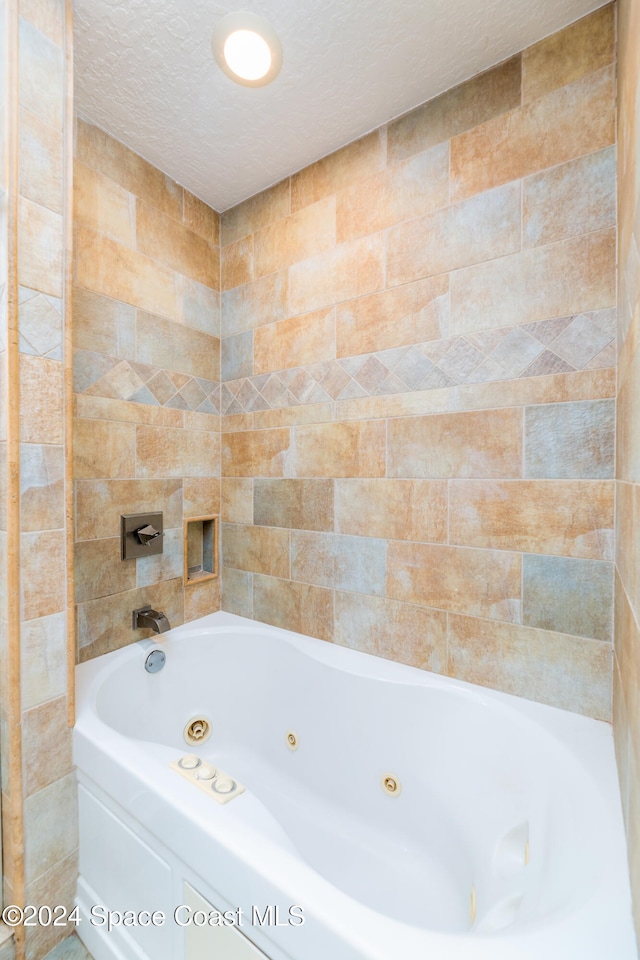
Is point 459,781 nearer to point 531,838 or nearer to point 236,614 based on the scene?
point 531,838

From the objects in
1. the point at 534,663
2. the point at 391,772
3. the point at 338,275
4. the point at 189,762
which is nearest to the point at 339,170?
the point at 338,275

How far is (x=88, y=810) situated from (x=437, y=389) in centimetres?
159

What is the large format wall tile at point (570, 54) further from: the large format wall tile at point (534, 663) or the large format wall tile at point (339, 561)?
the large format wall tile at point (534, 663)

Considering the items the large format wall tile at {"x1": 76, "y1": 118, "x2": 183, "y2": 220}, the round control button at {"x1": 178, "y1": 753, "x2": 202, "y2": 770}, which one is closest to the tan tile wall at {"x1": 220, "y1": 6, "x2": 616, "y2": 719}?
the large format wall tile at {"x1": 76, "y1": 118, "x2": 183, "y2": 220}

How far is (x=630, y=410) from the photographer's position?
0.81 m

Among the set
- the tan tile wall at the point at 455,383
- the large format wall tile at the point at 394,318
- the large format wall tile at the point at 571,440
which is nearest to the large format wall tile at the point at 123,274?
the tan tile wall at the point at 455,383

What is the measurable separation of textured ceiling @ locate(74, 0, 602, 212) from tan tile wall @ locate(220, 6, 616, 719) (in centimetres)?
8

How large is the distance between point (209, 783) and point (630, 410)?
3.82ft

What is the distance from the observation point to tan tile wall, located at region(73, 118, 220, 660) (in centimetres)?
150

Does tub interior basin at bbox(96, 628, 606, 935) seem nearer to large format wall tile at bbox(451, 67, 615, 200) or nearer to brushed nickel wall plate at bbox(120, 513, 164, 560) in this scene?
brushed nickel wall plate at bbox(120, 513, 164, 560)

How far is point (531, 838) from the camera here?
92 cm

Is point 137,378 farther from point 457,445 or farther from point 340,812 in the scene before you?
point 340,812

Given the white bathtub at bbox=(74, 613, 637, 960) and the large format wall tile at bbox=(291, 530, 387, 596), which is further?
the large format wall tile at bbox=(291, 530, 387, 596)

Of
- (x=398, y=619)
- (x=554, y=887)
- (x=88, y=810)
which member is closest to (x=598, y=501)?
(x=398, y=619)
